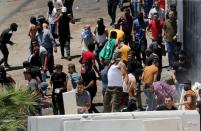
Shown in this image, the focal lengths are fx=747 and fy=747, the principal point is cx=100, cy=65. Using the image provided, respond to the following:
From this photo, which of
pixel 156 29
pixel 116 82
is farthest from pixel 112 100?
pixel 156 29

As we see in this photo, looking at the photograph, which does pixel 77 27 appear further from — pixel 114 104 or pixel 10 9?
pixel 114 104

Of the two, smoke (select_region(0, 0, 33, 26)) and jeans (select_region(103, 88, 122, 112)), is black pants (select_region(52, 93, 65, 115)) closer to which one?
jeans (select_region(103, 88, 122, 112))

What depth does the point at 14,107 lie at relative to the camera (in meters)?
11.7

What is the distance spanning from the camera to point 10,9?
29984 mm

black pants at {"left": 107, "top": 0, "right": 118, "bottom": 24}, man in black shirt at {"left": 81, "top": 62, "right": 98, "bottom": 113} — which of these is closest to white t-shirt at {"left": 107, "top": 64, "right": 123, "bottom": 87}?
man in black shirt at {"left": 81, "top": 62, "right": 98, "bottom": 113}

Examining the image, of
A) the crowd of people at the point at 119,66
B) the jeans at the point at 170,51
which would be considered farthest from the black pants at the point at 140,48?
the jeans at the point at 170,51

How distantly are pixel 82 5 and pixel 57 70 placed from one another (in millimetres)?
13054

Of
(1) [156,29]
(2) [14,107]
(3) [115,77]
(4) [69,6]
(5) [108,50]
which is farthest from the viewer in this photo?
(4) [69,6]

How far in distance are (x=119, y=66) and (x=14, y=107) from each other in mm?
5055

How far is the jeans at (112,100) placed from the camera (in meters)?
16.3

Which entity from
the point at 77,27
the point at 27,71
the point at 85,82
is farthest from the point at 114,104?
the point at 77,27

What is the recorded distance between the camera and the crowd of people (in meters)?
15.9

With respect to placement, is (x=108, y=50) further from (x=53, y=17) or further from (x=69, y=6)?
(x=69, y=6)

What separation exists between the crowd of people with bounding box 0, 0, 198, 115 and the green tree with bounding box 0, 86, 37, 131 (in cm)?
293
